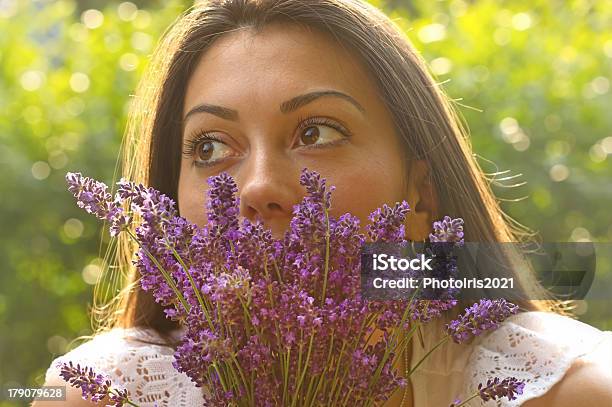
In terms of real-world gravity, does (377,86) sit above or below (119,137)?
below

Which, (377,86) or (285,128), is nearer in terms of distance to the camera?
(285,128)

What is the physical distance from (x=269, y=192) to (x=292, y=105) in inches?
7.4

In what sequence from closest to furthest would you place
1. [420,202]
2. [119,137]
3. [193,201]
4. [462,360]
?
[193,201], [420,202], [462,360], [119,137]

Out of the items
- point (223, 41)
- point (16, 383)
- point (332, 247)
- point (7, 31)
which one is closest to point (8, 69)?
point (7, 31)

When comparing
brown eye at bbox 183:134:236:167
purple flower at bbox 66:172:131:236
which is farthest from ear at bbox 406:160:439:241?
purple flower at bbox 66:172:131:236

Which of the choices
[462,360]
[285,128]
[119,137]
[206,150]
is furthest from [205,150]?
[119,137]

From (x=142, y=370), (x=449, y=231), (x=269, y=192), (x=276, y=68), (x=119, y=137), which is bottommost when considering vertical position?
(x=142, y=370)

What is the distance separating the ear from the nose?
12.6 inches

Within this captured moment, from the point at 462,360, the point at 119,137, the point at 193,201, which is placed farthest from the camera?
the point at 119,137

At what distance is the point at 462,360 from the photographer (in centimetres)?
171

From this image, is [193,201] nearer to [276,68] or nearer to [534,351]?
[276,68]

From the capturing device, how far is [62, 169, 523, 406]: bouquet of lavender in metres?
0.92

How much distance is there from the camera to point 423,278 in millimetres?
984

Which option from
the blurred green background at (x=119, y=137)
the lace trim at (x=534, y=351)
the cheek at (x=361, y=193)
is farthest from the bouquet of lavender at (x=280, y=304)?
the blurred green background at (x=119, y=137)
